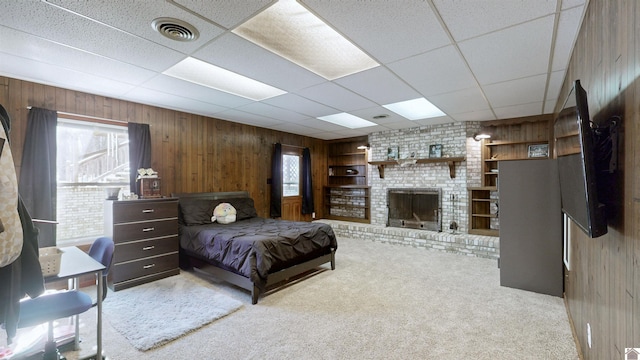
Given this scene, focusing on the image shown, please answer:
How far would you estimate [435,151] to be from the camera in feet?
18.7

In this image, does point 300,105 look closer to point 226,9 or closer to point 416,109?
point 416,109

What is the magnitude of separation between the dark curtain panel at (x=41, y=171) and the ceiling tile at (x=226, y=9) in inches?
110

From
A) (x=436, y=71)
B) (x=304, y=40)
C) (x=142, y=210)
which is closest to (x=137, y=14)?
(x=304, y=40)

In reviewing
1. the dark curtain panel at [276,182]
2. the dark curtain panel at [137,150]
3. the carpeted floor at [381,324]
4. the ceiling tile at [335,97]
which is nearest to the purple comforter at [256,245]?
the carpeted floor at [381,324]

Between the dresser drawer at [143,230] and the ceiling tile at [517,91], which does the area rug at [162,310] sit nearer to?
the dresser drawer at [143,230]

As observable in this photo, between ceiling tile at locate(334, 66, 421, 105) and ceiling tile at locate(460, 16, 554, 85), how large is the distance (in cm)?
76

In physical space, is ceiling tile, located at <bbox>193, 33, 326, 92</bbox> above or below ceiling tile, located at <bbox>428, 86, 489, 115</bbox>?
above

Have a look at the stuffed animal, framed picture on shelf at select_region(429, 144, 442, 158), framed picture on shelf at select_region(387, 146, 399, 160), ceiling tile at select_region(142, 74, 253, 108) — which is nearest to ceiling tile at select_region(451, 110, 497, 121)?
framed picture on shelf at select_region(429, 144, 442, 158)

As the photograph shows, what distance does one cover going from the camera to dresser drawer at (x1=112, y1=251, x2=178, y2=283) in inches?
133

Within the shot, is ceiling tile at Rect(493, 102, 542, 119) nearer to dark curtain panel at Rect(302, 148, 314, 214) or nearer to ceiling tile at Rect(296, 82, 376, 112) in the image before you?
ceiling tile at Rect(296, 82, 376, 112)

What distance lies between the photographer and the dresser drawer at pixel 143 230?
11.2ft

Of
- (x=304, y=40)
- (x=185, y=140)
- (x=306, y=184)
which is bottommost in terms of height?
(x=306, y=184)

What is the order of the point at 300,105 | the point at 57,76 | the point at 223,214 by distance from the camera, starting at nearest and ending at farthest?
the point at 57,76 < the point at 300,105 < the point at 223,214

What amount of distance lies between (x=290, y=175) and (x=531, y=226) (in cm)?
464
